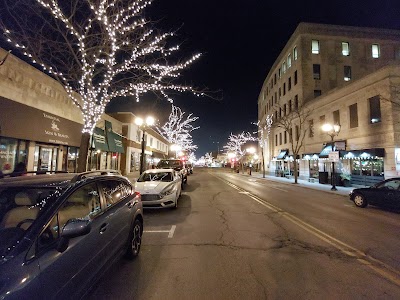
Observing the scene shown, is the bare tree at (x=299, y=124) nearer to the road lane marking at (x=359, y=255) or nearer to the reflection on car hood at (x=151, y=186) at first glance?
the reflection on car hood at (x=151, y=186)

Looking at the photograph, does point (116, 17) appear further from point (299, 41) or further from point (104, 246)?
point (299, 41)

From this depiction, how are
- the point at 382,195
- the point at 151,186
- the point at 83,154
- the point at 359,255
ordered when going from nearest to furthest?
the point at 359,255 → the point at 151,186 → the point at 382,195 → the point at 83,154

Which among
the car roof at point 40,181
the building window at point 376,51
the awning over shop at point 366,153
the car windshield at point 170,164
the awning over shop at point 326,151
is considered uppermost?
the building window at point 376,51

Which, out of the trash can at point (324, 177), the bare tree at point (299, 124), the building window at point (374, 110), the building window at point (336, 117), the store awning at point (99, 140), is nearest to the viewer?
the store awning at point (99, 140)

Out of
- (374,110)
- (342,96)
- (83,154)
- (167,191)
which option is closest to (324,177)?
(374,110)

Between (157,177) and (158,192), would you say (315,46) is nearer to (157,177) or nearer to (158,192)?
(157,177)

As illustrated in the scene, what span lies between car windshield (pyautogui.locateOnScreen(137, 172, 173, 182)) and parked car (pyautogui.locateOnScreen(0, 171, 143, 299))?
23.4 ft

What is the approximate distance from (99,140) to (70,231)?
63.0 ft

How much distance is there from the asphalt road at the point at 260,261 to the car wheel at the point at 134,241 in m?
0.17

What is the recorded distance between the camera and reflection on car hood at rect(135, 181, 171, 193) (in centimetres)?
1042

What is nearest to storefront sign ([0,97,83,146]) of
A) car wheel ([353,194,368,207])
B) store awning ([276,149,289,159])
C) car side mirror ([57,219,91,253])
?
car side mirror ([57,219,91,253])

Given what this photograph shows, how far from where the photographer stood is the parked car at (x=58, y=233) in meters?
2.49

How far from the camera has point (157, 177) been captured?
12289 millimetres

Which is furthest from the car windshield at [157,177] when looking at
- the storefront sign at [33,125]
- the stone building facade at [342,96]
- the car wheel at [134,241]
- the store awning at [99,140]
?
the stone building facade at [342,96]
